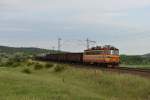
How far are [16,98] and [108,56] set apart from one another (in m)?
33.6

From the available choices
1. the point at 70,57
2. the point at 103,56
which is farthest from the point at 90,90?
the point at 70,57

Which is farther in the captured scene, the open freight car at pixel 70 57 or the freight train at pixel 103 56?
the open freight car at pixel 70 57

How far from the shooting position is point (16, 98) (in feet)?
73.3

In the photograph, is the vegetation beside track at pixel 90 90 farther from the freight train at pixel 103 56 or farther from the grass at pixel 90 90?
the freight train at pixel 103 56

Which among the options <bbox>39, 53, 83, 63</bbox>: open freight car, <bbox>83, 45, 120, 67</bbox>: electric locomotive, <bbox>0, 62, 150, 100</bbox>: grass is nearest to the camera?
<bbox>0, 62, 150, 100</bbox>: grass

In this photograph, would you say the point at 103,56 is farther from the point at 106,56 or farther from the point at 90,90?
the point at 90,90

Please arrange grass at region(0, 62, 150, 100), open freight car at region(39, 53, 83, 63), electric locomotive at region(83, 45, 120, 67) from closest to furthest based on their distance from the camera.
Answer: grass at region(0, 62, 150, 100)
electric locomotive at region(83, 45, 120, 67)
open freight car at region(39, 53, 83, 63)

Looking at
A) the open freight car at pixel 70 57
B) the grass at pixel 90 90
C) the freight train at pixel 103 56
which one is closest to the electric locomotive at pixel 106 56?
the freight train at pixel 103 56

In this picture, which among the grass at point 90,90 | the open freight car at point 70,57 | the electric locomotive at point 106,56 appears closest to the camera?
the grass at point 90,90

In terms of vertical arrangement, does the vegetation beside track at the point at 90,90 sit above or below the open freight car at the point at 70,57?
below

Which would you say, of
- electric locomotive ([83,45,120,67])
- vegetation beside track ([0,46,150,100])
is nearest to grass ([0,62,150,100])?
vegetation beside track ([0,46,150,100])

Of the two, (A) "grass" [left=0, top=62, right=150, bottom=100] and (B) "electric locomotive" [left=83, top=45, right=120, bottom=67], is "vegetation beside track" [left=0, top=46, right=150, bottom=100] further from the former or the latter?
(B) "electric locomotive" [left=83, top=45, right=120, bottom=67]

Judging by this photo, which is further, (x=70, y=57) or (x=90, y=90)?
(x=70, y=57)

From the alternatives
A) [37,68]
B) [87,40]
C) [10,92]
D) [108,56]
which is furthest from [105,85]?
[87,40]
